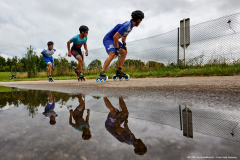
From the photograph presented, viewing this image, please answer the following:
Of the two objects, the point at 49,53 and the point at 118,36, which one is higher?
the point at 49,53

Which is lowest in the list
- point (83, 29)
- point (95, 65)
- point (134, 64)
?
point (134, 64)

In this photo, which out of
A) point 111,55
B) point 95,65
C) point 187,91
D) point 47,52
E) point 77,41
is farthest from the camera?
point 95,65

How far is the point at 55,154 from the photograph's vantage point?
1.63 ft

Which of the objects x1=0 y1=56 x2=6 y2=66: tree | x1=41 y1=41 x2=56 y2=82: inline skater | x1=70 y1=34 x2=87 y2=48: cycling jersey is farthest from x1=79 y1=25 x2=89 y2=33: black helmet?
x1=0 y1=56 x2=6 y2=66: tree

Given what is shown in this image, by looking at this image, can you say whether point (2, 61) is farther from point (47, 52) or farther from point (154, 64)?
point (154, 64)

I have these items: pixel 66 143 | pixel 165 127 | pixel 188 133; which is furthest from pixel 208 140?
pixel 66 143

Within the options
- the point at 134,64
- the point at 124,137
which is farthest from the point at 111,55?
the point at 134,64

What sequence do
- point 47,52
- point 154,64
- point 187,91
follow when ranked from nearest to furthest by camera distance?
point 187,91
point 47,52
point 154,64

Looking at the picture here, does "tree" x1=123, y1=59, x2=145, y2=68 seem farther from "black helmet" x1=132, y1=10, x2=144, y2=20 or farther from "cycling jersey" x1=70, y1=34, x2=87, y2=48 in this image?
"black helmet" x1=132, y1=10, x2=144, y2=20

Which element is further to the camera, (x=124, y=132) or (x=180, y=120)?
(x=180, y=120)

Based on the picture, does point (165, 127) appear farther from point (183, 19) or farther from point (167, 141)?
point (183, 19)

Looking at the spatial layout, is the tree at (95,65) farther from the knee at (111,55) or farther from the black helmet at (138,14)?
the black helmet at (138,14)

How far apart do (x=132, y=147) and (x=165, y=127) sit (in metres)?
0.26

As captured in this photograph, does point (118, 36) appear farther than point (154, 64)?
No
